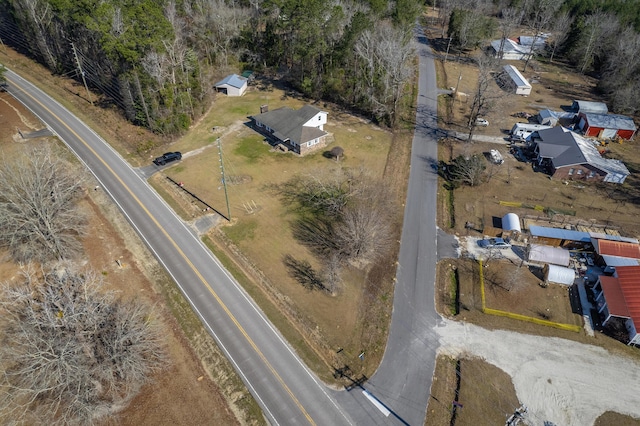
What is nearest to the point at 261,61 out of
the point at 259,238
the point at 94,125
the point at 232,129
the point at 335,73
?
the point at 335,73

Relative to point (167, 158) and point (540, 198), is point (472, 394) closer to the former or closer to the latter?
point (540, 198)

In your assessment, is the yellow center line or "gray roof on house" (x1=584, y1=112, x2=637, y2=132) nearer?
the yellow center line

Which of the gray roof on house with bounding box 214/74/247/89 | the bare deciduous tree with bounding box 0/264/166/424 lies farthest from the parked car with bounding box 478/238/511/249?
the gray roof on house with bounding box 214/74/247/89

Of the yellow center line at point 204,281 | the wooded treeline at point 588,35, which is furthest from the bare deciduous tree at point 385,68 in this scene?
the yellow center line at point 204,281

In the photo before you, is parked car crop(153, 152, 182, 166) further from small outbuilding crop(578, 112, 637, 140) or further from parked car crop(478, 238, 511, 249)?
small outbuilding crop(578, 112, 637, 140)

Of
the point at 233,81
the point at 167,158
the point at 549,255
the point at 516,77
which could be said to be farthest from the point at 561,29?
the point at 167,158
